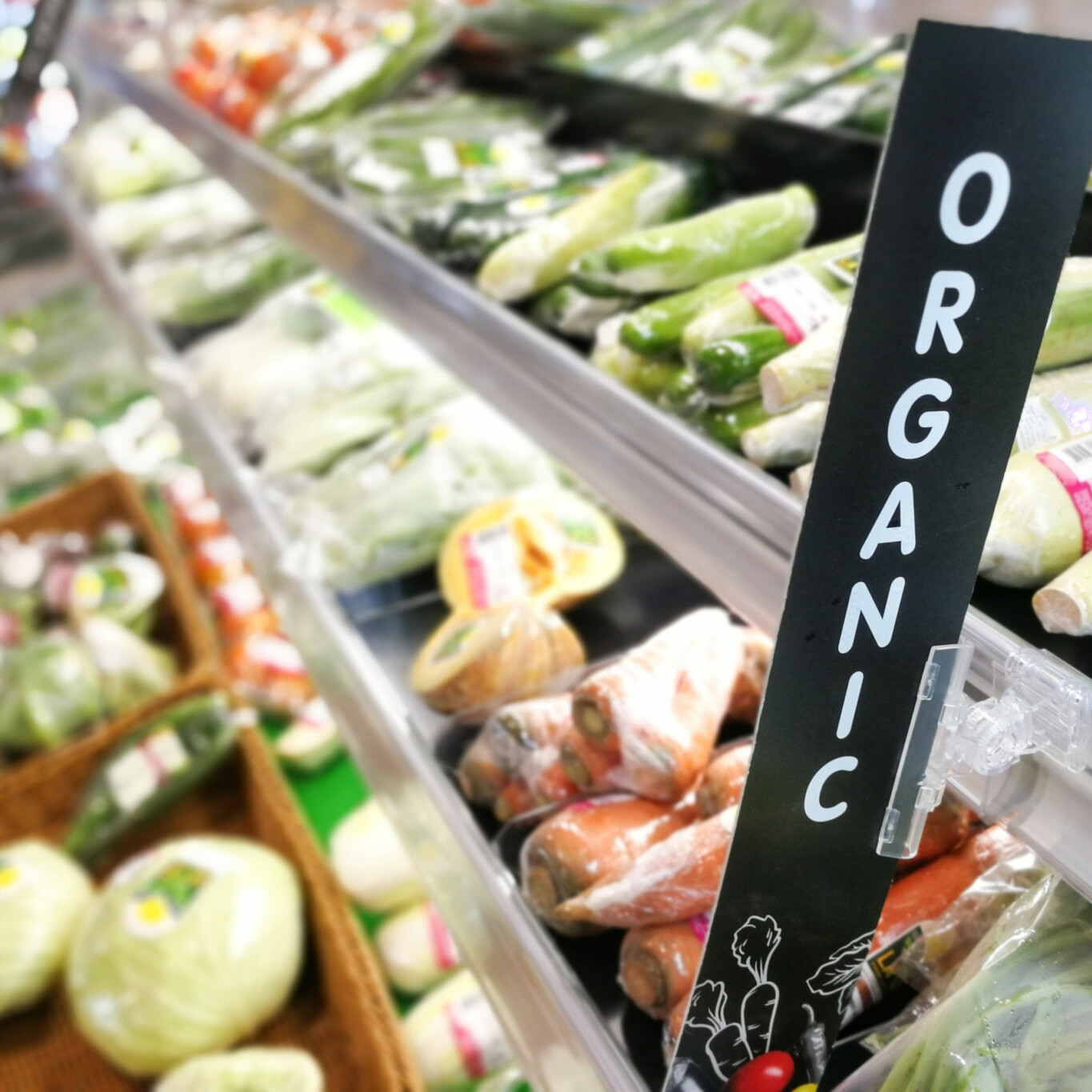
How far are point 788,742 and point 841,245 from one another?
68cm

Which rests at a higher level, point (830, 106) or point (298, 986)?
point (830, 106)

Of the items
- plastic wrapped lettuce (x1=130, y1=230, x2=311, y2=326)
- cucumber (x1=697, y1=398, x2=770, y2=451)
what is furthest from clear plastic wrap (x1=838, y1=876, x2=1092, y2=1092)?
plastic wrapped lettuce (x1=130, y1=230, x2=311, y2=326)

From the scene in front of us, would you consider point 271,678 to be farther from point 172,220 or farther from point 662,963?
point 172,220

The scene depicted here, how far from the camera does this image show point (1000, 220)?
1.43 ft

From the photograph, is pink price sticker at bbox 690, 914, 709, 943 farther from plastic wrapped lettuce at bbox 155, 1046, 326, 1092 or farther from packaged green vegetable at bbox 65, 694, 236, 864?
packaged green vegetable at bbox 65, 694, 236, 864

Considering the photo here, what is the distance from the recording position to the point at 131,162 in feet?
10.5

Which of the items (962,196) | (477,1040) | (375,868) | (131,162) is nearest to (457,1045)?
(477,1040)

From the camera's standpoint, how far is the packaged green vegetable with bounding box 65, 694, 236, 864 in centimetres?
176

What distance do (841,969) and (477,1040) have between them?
2.83 feet

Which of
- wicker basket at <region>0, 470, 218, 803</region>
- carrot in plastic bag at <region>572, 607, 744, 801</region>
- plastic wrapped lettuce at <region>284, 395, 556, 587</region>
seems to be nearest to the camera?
carrot in plastic bag at <region>572, 607, 744, 801</region>

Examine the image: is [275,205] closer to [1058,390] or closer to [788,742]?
[1058,390]

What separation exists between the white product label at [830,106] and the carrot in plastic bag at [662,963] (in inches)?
41.6

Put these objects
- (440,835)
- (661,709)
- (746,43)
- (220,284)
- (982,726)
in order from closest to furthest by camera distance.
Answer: (982,726) < (661,709) < (440,835) < (746,43) < (220,284)

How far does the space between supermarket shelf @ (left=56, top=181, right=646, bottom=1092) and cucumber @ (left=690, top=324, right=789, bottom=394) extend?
0.49 m
